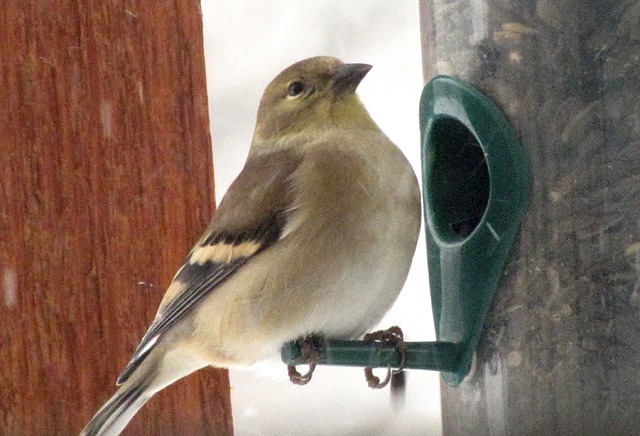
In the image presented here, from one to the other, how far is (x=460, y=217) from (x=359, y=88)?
7.25 ft

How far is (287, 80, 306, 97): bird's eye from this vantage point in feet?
15.1

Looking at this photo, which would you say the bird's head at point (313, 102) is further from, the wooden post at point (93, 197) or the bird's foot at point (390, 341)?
the bird's foot at point (390, 341)

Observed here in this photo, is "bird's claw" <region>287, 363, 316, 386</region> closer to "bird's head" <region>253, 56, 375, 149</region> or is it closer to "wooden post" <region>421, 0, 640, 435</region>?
"wooden post" <region>421, 0, 640, 435</region>

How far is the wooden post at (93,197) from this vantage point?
396 cm

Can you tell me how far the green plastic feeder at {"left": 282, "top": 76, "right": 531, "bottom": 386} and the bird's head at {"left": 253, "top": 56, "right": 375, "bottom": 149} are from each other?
491 mm

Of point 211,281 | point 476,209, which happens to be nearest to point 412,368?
point 476,209

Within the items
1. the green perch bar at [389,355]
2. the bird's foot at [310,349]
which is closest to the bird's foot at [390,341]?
the green perch bar at [389,355]

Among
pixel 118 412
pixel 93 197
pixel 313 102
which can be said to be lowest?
pixel 118 412

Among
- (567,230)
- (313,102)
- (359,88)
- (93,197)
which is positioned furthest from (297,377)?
(359,88)

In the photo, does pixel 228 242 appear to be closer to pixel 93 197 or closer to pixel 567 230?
→ pixel 93 197

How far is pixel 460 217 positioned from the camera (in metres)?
3.92

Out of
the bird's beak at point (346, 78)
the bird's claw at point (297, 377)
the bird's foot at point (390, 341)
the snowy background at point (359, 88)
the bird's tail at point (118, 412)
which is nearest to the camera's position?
the bird's foot at point (390, 341)

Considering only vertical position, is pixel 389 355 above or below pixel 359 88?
below

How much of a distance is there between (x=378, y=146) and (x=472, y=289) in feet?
2.31
